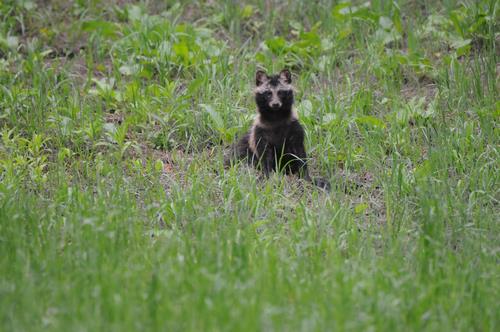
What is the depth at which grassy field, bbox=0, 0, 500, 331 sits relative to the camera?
4.93m

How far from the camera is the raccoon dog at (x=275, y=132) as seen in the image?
835 cm

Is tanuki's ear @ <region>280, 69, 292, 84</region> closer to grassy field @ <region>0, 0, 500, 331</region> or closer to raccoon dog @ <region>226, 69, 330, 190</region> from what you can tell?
raccoon dog @ <region>226, 69, 330, 190</region>

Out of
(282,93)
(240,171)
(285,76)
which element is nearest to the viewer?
(240,171)

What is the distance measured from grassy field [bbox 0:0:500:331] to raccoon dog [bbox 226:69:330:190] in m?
0.26

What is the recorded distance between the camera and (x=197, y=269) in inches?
204

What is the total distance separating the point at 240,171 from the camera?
8.00 meters

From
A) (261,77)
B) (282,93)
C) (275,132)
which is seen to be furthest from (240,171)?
(261,77)

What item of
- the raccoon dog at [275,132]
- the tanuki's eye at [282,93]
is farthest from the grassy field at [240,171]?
the tanuki's eye at [282,93]

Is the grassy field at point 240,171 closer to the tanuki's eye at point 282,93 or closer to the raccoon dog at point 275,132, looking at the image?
the raccoon dog at point 275,132

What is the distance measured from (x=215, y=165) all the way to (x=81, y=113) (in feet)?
6.51

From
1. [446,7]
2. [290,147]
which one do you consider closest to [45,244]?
[290,147]

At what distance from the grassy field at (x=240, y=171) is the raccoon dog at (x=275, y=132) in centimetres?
26

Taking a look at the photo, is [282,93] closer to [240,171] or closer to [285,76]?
[285,76]

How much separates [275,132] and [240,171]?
2.48ft
